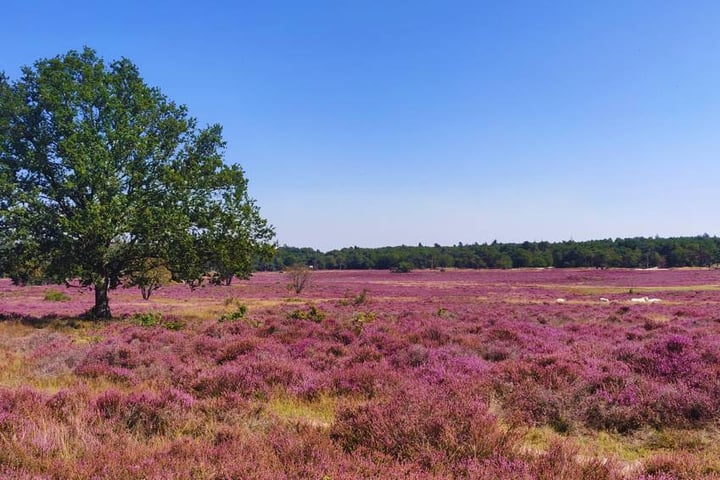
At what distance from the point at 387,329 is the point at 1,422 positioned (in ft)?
35.7

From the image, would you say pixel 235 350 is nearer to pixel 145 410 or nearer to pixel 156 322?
pixel 145 410

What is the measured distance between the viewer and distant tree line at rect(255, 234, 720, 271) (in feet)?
384

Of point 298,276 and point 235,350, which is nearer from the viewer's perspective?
point 235,350

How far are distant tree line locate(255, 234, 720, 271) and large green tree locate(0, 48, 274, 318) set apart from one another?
3003 inches

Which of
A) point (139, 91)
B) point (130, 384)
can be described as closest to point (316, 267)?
point (139, 91)

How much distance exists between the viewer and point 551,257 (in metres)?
134

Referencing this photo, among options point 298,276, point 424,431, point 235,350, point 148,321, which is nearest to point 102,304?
point 148,321

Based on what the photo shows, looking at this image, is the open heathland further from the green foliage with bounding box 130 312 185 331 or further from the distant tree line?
the distant tree line

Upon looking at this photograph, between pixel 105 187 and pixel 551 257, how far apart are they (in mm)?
136554

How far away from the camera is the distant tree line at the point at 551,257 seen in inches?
4609

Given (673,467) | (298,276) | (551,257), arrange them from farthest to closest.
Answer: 1. (551,257)
2. (298,276)
3. (673,467)

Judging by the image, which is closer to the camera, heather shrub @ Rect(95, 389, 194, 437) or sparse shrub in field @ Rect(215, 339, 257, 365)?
heather shrub @ Rect(95, 389, 194, 437)

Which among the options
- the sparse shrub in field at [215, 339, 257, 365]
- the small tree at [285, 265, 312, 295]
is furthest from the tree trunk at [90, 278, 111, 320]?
the small tree at [285, 265, 312, 295]

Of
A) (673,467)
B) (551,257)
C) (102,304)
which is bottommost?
(102,304)
